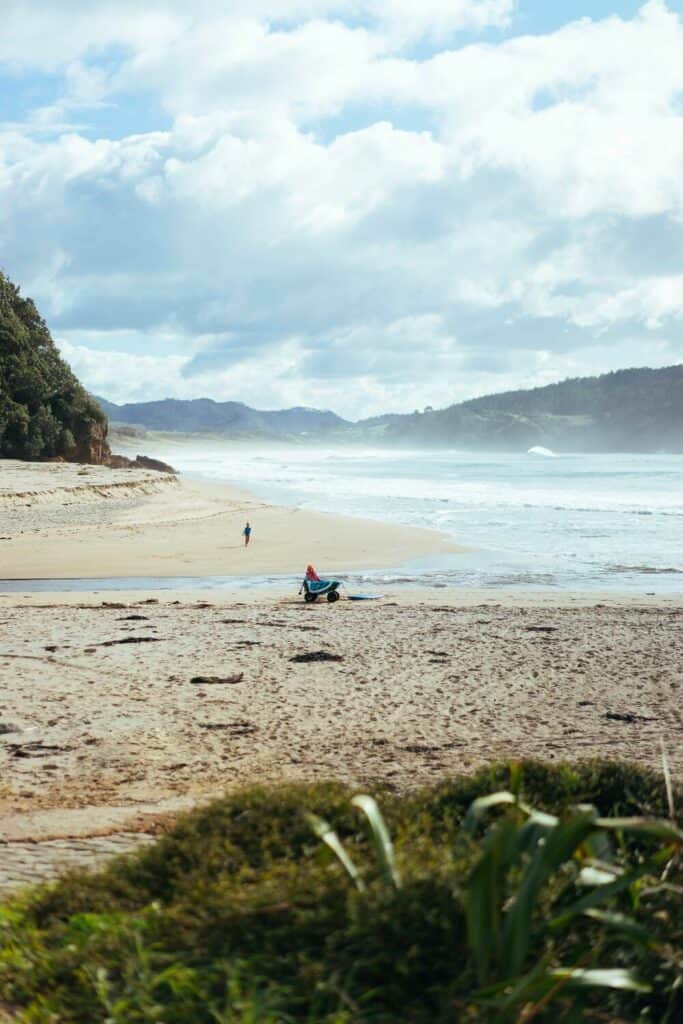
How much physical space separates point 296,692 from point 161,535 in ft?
58.2

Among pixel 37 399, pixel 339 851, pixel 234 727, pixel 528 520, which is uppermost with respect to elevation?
pixel 37 399

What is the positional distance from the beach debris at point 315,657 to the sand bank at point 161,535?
9.26m

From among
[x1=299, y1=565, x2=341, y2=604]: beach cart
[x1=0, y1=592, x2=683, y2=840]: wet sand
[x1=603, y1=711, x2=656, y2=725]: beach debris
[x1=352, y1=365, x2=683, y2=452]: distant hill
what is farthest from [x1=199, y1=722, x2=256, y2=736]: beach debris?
[x1=352, y1=365, x2=683, y2=452]: distant hill

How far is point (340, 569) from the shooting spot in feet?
65.3

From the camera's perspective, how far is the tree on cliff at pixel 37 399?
48.7m

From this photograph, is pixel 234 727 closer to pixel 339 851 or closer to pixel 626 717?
pixel 626 717

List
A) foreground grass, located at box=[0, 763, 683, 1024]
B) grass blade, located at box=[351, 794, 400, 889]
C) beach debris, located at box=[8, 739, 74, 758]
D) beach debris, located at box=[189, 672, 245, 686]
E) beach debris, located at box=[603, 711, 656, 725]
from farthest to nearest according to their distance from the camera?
beach debris, located at box=[189, 672, 245, 686], beach debris, located at box=[603, 711, 656, 725], beach debris, located at box=[8, 739, 74, 758], grass blade, located at box=[351, 794, 400, 889], foreground grass, located at box=[0, 763, 683, 1024]

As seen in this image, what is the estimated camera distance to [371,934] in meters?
2.56

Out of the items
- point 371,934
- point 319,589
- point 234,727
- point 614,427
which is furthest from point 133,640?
point 614,427

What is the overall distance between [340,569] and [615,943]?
1728 centimetres

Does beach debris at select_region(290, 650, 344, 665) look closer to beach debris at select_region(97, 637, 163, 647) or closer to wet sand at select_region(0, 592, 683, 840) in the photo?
wet sand at select_region(0, 592, 683, 840)

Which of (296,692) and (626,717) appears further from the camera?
(296,692)

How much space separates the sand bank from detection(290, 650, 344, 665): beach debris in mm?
9256

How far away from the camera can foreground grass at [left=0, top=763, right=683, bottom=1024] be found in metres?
2.40
